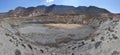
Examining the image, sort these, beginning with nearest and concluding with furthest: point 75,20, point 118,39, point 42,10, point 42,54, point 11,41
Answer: point 118,39 → point 11,41 → point 42,54 → point 75,20 → point 42,10

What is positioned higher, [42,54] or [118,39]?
[118,39]

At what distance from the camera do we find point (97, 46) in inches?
853

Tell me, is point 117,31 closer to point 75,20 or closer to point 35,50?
point 35,50

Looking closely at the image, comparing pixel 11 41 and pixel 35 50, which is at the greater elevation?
pixel 11 41

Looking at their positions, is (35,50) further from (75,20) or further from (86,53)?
(75,20)

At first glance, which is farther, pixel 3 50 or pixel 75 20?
pixel 75 20

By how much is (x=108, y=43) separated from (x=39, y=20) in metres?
85.1

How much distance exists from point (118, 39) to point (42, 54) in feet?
26.2

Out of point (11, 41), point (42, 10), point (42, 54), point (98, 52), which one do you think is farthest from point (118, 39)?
point (42, 10)

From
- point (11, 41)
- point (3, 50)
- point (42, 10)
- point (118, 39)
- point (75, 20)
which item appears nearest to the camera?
point (3, 50)

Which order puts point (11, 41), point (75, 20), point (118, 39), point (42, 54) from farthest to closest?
point (75, 20) < point (42, 54) < point (11, 41) < point (118, 39)

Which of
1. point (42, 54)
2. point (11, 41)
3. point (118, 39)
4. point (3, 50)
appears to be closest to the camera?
point (3, 50)

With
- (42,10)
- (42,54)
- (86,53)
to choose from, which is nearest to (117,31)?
(86,53)

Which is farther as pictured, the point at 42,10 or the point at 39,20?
the point at 42,10
